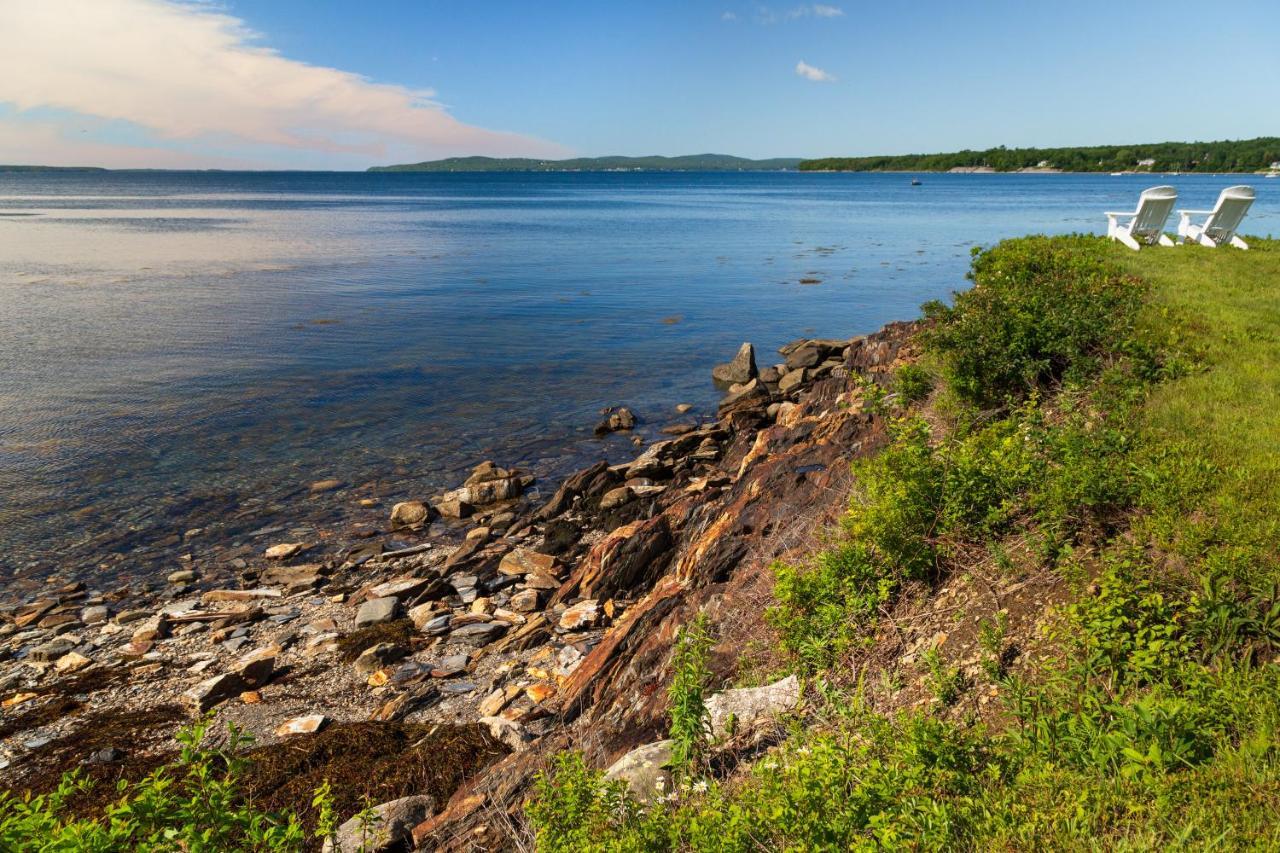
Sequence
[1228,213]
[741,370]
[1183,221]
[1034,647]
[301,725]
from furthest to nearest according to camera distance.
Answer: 1. [741,370]
2. [1183,221]
3. [1228,213]
4. [301,725]
5. [1034,647]

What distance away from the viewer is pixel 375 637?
10367mm

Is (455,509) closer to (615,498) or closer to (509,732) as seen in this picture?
(615,498)

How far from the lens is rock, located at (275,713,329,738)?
8.35 meters

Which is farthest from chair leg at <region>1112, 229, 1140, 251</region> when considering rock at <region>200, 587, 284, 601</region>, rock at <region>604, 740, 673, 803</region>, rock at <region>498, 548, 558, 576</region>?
rock at <region>200, 587, 284, 601</region>

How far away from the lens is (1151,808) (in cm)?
368

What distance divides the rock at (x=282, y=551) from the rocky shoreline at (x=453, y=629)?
0.03m

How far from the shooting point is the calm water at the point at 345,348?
51.3 feet

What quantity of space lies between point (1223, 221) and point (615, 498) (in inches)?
643

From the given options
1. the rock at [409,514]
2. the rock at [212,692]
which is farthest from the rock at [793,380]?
the rock at [212,692]

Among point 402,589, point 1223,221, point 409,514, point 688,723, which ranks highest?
point 1223,221

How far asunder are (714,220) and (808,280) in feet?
139

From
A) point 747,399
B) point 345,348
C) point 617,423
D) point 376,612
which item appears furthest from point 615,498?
point 345,348

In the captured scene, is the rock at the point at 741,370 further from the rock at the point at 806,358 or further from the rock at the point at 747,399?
the rock at the point at 747,399

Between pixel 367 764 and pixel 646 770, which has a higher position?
pixel 646 770
